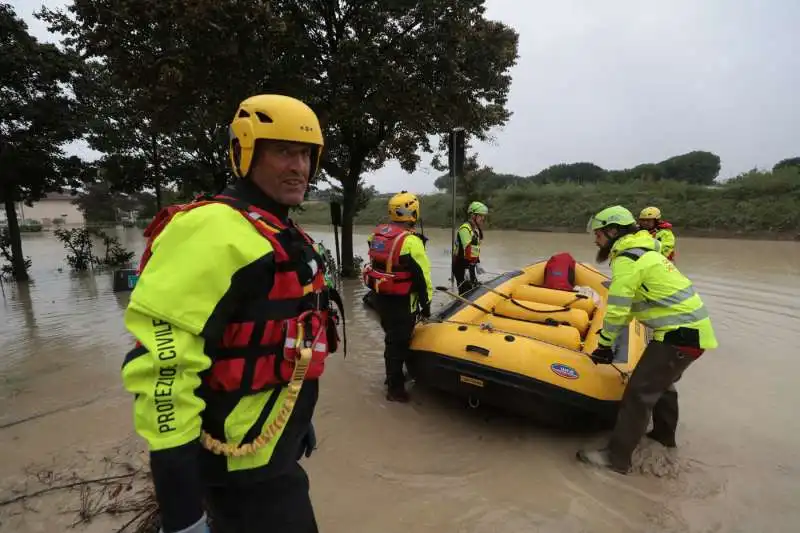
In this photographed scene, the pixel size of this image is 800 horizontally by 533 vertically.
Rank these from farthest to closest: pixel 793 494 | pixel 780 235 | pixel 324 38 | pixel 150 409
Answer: pixel 780 235 → pixel 324 38 → pixel 793 494 → pixel 150 409

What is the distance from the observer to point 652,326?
2.96m

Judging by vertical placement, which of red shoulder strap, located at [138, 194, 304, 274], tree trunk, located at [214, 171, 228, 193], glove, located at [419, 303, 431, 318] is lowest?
glove, located at [419, 303, 431, 318]

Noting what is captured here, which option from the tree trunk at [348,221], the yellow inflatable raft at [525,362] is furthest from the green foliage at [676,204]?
the yellow inflatable raft at [525,362]

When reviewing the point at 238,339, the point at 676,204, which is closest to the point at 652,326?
the point at 238,339

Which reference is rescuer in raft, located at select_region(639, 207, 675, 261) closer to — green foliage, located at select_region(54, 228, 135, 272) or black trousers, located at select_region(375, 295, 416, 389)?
black trousers, located at select_region(375, 295, 416, 389)

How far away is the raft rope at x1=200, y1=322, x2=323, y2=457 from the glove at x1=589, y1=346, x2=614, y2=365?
8.19 ft

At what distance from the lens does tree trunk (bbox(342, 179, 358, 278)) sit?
400 inches

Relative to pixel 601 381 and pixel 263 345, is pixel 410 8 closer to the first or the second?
pixel 601 381

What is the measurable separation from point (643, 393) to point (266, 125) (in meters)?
2.89

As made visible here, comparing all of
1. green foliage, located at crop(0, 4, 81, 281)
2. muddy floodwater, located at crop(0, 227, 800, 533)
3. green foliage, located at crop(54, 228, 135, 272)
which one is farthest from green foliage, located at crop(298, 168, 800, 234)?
green foliage, located at crop(0, 4, 81, 281)

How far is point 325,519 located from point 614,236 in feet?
9.03

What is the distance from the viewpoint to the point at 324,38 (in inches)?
325

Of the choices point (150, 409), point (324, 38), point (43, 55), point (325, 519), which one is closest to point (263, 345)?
point (150, 409)

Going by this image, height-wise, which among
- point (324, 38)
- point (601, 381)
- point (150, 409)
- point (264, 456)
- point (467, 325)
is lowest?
point (601, 381)
